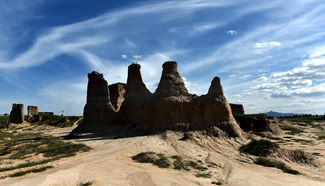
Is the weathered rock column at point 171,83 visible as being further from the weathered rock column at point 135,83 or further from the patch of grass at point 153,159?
the patch of grass at point 153,159

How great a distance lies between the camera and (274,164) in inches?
484

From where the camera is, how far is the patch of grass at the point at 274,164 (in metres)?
11.4

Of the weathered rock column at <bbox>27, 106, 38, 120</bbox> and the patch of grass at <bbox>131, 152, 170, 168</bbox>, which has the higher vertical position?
the weathered rock column at <bbox>27, 106, 38, 120</bbox>

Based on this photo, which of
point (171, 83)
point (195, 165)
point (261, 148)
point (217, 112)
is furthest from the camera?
point (171, 83)

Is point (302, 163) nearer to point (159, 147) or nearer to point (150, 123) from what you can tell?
point (159, 147)

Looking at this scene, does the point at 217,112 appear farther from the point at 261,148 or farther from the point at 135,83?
the point at 135,83

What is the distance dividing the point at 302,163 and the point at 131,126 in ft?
50.9

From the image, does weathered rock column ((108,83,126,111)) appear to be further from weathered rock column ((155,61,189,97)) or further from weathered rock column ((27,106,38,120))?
weathered rock column ((27,106,38,120))

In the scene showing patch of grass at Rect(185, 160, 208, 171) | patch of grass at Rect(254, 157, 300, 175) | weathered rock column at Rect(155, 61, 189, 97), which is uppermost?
weathered rock column at Rect(155, 61, 189, 97)

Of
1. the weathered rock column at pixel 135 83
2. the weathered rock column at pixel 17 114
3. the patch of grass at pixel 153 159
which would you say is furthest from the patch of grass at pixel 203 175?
the weathered rock column at pixel 17 114

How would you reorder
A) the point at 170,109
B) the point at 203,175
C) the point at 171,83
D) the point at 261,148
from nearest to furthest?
the point at 203,175, the point at 261,148, the point at 170,109, the point at 171,83

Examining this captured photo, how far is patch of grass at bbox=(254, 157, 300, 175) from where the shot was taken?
11395 millimetres

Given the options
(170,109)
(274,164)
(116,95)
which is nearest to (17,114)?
(116,95)

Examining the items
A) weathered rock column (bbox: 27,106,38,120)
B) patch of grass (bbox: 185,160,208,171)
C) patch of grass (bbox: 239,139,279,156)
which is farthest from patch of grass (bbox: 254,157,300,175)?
weathered rock column (bbox: 27,106,38,120)
